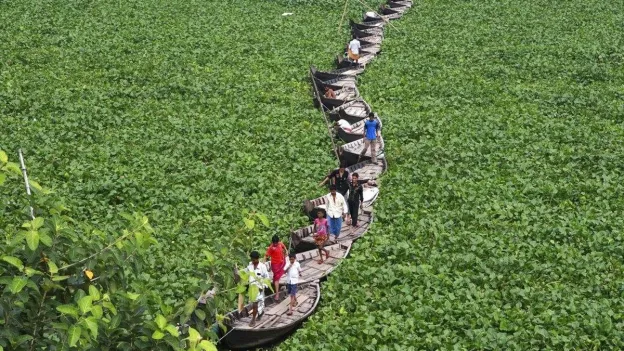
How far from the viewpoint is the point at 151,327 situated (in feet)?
22.6

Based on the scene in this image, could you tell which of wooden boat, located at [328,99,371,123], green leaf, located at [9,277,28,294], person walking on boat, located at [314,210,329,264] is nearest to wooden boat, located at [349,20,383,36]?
wooden boat, located at [328,99,371,123]

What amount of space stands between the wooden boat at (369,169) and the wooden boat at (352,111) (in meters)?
3.42

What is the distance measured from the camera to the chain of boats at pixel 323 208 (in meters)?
13.1

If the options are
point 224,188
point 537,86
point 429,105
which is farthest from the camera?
point 537,86

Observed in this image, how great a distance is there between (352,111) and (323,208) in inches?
356

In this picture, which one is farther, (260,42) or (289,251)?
(260,42)

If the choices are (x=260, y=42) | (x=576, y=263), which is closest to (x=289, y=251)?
(x=576, y=263)

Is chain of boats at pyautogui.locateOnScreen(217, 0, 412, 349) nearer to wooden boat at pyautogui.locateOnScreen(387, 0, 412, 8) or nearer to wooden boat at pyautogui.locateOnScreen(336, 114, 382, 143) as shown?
wooden boat at pyautogui.locateOnScreen(336, 114, 382, 143)

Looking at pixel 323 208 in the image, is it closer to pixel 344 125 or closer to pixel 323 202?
pixel 323 202

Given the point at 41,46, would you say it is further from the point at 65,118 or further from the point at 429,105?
the point at 429,105

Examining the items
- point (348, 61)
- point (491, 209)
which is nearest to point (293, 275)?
point (491, 209)

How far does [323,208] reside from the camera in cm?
1739

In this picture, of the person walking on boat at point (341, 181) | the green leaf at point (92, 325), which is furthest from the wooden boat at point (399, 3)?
the green leaf at point (92, 325)

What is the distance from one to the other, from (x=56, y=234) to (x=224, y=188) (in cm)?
1294
